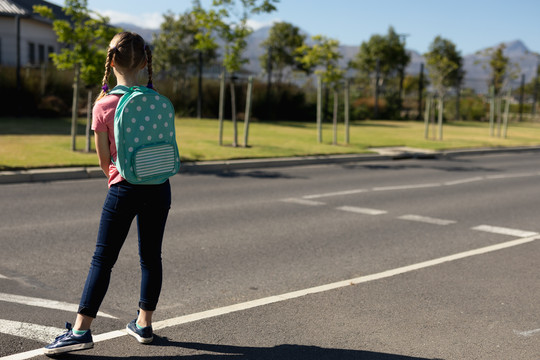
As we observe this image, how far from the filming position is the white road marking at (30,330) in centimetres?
401

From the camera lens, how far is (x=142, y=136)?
3.62 metres

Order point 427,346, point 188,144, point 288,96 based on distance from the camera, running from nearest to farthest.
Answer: point 427,346 < point 188,144 < point 288,96

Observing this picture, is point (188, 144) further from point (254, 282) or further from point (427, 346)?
point (427, 346)

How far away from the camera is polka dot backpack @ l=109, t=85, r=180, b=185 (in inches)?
140

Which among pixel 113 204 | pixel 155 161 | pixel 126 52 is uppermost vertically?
pixel 126 52

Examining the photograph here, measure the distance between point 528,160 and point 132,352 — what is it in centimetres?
1708

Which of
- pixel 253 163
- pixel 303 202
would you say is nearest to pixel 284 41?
pixel 253 163

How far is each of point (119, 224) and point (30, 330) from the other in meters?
1.04

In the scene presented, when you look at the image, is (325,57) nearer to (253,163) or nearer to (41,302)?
(253,163)

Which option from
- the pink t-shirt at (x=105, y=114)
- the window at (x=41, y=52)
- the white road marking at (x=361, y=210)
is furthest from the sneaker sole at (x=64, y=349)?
the window at (x=41, y=52)

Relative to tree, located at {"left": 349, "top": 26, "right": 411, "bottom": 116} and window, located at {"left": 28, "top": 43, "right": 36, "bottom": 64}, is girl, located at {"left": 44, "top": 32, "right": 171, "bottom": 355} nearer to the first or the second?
window, located at {"left": 28, "top": 43, "right": 36, "bottom": 64}

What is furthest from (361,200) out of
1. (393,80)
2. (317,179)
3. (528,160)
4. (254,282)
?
(393,80)

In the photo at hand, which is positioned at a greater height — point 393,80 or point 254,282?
point 393,80

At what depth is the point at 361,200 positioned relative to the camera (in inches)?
399
